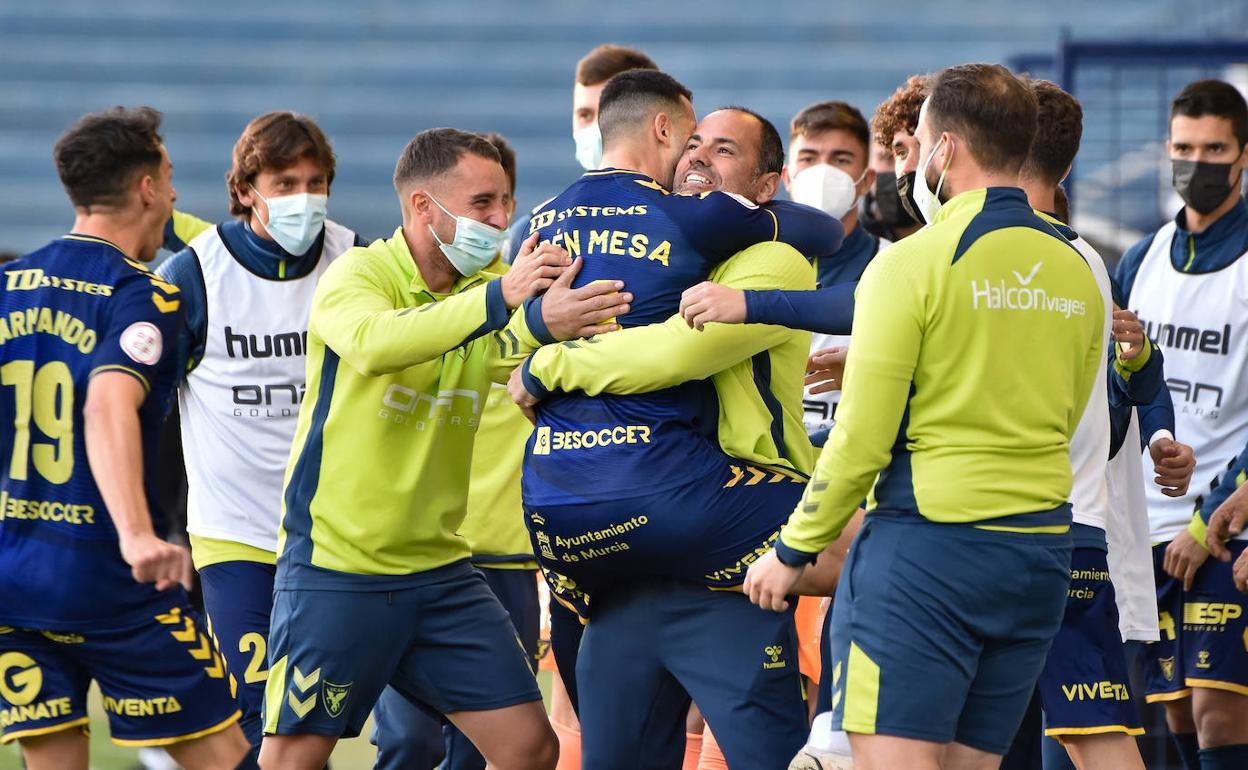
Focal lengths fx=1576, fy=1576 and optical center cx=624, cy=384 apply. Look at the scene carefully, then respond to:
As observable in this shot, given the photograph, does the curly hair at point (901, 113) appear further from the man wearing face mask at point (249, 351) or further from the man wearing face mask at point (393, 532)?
the man wearing face mask at point (249, 351)

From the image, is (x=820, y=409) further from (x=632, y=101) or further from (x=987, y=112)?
(x=987, y=112)

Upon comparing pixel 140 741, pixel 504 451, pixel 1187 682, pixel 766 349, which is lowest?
pixel 1187 682

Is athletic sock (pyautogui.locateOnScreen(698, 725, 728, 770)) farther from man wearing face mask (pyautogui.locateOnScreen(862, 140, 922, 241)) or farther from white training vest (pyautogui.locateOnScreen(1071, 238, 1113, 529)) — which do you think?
man wearing face mask (pyautogui.locateOnScreen(862, 140, 922, 241))

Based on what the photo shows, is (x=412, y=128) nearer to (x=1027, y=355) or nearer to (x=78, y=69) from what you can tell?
(x=78, y=69)

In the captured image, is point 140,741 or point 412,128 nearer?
point 140,741

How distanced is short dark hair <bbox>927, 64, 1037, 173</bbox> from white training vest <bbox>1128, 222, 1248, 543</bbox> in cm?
214

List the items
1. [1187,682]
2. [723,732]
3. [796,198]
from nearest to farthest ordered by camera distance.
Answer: [723,732]
[1187,682]
[796,198]

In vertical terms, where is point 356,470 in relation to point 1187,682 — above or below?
above

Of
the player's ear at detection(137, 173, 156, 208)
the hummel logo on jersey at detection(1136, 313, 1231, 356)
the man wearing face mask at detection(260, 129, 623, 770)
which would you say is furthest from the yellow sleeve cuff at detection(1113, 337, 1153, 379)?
the player's ear at detection(137, 173, 156, 208)

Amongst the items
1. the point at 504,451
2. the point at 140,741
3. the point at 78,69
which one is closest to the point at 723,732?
the point at 140,741

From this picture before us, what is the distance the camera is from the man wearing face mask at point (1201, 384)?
494cm

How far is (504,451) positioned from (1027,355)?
253 centimetres

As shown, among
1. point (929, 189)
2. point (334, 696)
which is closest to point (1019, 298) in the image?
point (929, 189)

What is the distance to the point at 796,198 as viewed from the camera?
18.9 feet
